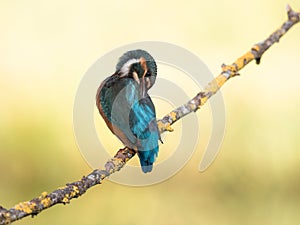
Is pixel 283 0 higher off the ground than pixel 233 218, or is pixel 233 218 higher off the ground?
pixel 283 0

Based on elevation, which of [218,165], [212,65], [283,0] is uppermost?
[283,0]

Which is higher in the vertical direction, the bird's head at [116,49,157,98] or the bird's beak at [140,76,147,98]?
the bird's head at [116,49,157,98]

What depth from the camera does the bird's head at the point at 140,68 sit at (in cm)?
162

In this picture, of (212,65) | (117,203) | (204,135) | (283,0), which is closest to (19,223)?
(117,203)

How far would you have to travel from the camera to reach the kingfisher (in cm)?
163

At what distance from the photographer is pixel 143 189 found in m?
3.08

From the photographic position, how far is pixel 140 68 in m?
1.64

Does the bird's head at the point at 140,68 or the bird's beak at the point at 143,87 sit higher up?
the bird's head at the point at 140,68

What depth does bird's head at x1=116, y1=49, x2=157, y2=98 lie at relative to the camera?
63.9 inches

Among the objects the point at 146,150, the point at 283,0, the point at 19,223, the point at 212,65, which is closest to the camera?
the point at 146,150

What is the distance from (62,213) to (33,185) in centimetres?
16

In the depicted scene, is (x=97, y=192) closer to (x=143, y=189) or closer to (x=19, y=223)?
(x=143, y=189)

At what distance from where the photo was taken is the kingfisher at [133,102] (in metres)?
1.63

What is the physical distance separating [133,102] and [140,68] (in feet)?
0.27
